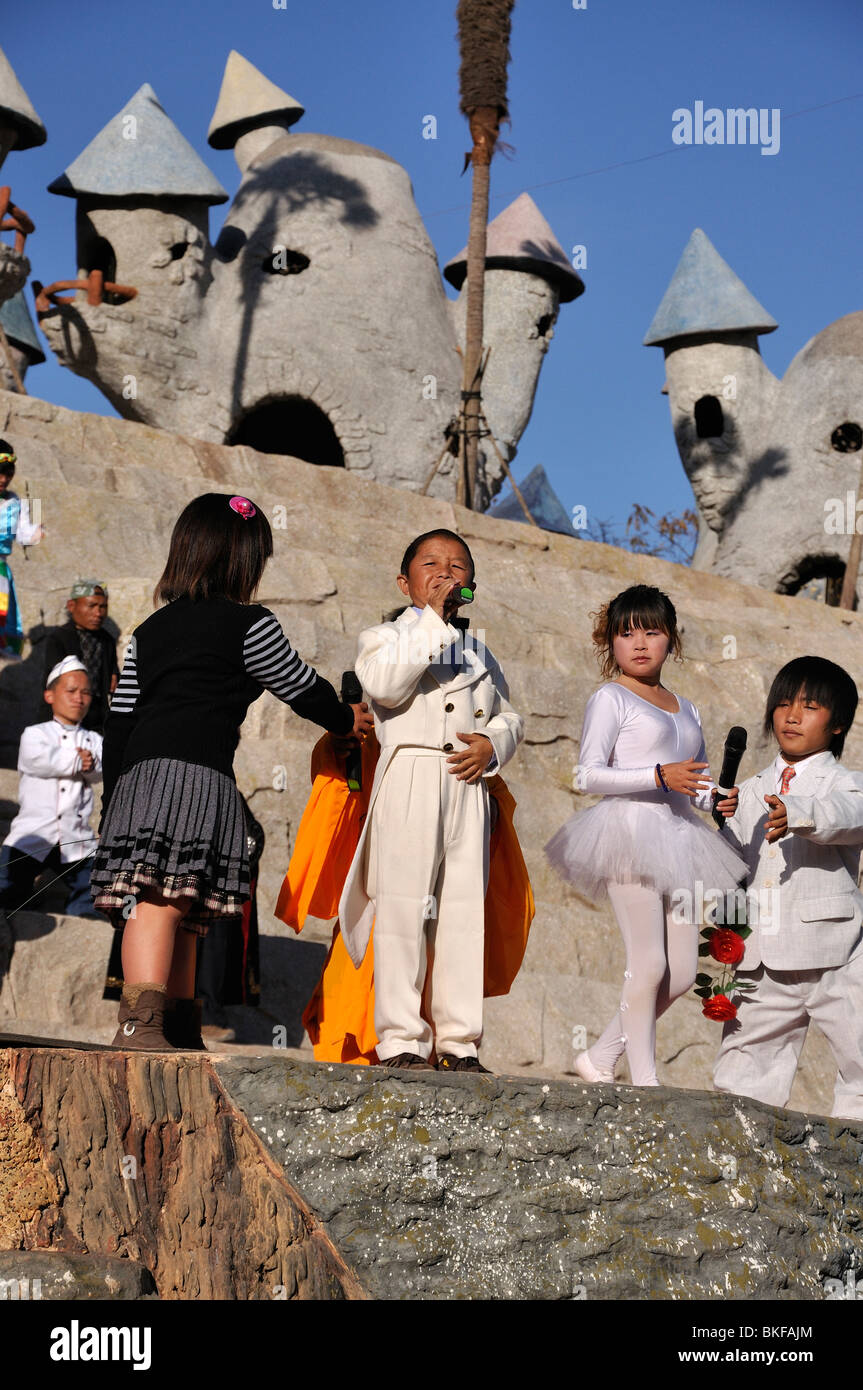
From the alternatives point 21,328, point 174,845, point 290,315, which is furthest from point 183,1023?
point 21,328

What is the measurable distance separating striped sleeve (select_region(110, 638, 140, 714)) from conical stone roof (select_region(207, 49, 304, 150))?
71.3ft

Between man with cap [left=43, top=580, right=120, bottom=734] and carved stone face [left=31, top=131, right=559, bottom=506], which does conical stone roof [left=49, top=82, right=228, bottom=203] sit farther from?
man with cap [left=43, top=580, right=120, bottom=734]

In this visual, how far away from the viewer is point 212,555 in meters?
3.62

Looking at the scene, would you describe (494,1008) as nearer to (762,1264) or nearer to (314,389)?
(762,1264)

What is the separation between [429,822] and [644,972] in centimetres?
82

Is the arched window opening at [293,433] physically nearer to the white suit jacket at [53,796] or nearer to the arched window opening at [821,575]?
→ the arched window opening at [821,575]

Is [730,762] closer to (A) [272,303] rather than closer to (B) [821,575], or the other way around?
(A) [272,303]

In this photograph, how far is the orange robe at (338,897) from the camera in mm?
3891

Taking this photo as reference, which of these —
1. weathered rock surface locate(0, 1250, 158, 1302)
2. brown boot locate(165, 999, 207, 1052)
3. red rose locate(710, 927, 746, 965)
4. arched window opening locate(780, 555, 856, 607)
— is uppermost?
arched window opening locate(780, 555, 856, 607)

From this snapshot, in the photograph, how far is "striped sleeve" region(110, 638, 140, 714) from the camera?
3.62 meters

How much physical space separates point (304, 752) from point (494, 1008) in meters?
1.71

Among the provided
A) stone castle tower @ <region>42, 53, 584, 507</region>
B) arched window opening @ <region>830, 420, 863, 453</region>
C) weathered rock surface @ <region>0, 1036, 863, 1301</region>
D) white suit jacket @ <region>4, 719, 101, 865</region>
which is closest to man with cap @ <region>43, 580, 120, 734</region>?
white suit jacket @ <region>4, 719, 101, 865</region>
